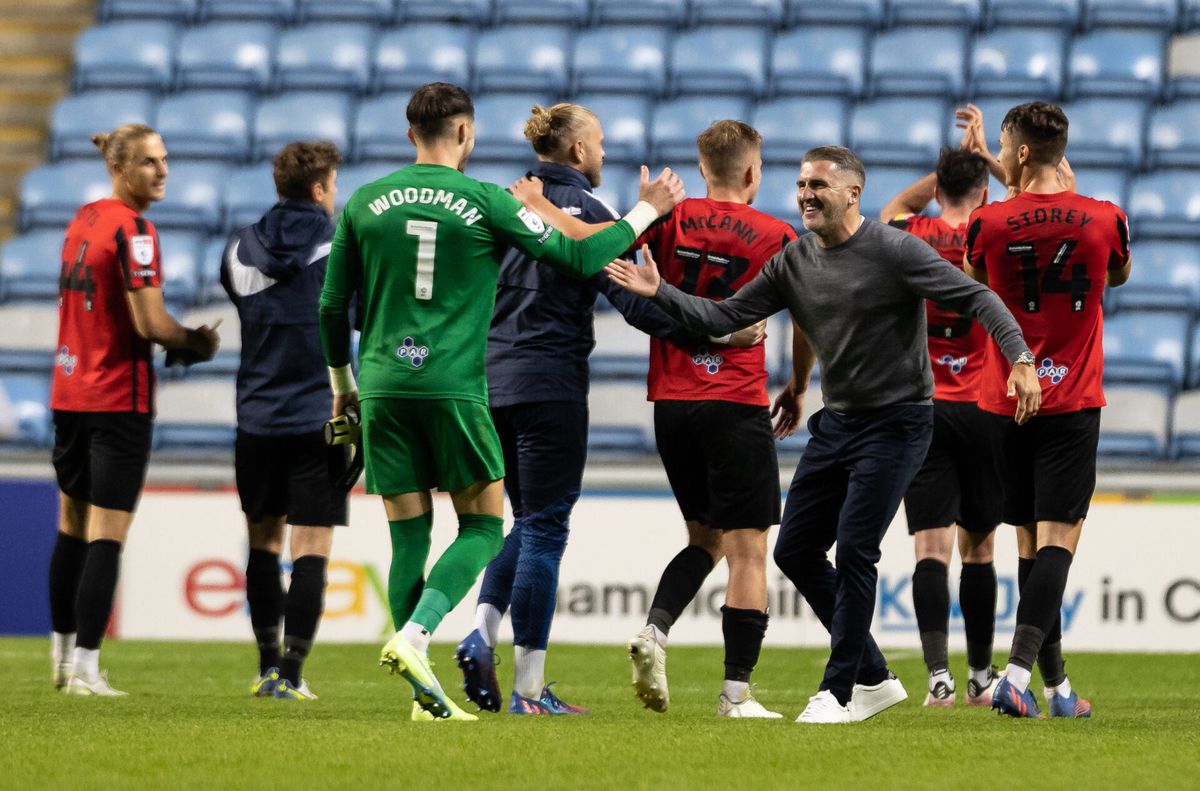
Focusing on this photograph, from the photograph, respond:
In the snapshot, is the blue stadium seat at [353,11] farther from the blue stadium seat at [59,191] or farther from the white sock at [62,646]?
the white sock at [62,646]

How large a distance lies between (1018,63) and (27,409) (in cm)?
740

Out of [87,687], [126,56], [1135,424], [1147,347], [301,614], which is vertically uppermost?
[126,56]

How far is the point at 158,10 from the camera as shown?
15.0 meters

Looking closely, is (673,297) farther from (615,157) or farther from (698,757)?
(615,157)

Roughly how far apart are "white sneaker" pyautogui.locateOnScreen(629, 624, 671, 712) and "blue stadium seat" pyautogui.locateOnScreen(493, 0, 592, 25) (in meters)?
9.40

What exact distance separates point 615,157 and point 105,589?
270 inches

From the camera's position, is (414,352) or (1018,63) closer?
(414,352)

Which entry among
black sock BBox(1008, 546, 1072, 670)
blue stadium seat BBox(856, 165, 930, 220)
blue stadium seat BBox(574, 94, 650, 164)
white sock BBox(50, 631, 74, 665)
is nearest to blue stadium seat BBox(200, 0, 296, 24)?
blue stadium seat BBox(574, 94, 650, 164)

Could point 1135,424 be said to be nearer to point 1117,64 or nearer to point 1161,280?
point 1161,280


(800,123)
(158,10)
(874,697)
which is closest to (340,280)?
(874,697)

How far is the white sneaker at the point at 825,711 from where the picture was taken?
5484mm

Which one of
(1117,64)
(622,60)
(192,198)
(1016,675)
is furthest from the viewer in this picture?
(622,60)

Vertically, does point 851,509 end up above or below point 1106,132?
below

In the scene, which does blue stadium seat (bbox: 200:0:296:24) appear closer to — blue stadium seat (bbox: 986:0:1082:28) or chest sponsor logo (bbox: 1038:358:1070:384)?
blue stadium seat (bbox: 986:0:1082:28)
